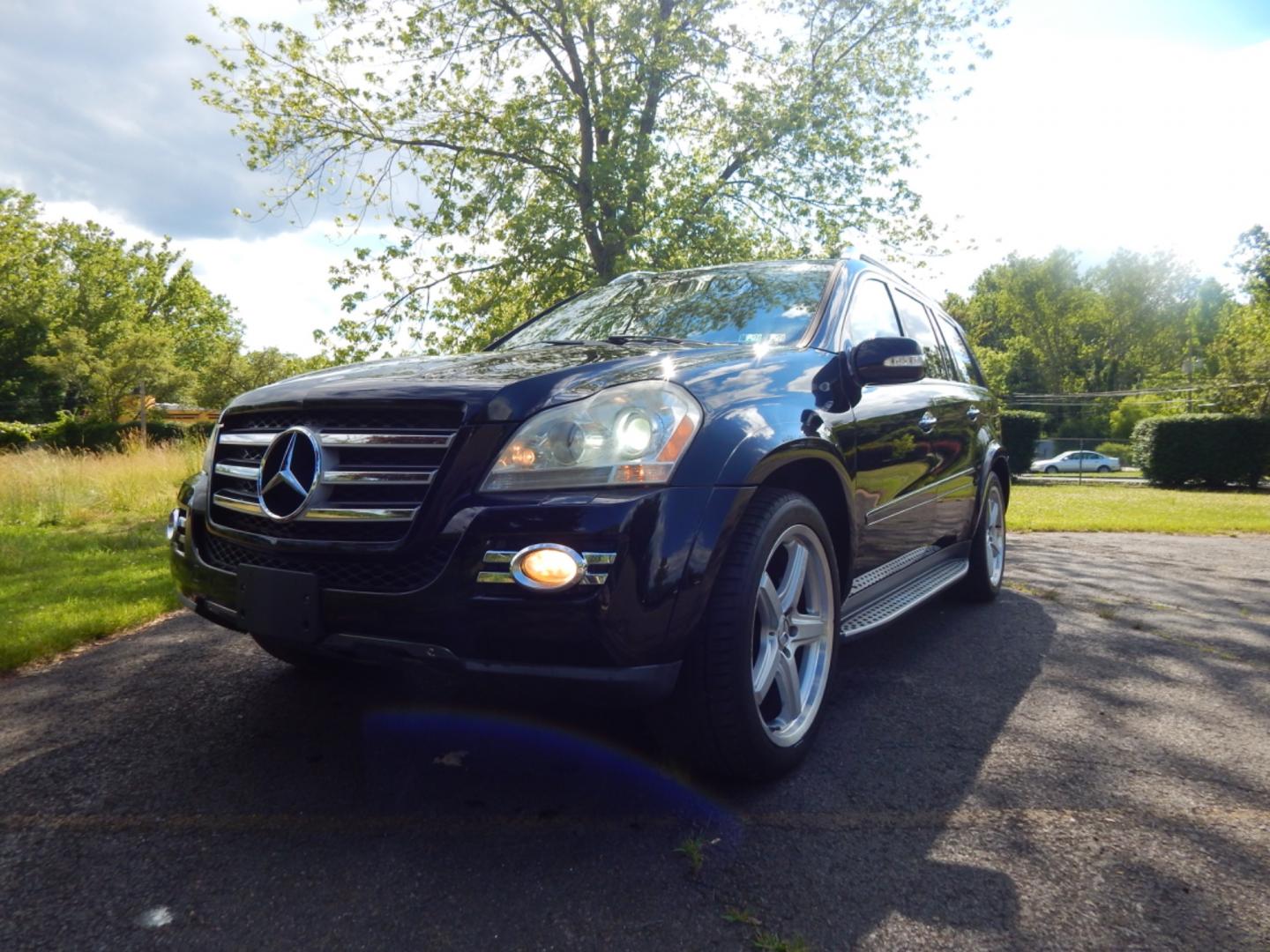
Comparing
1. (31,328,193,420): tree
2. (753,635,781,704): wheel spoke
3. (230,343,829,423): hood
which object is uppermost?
(31,328,193,420): tree

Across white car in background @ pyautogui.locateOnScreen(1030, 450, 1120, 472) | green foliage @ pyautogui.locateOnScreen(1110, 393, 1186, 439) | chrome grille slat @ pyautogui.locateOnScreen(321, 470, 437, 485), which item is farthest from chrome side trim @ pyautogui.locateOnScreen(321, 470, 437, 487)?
green foliage @ pyautogui.locateOnScreen(1110, 393, 1186, 439)

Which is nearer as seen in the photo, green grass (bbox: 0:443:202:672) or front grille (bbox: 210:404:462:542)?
front grille (bbox: 210:404:462:542)

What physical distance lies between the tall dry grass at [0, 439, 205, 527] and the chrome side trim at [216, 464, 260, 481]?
29.0 feet

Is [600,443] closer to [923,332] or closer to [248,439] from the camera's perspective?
[248,439]

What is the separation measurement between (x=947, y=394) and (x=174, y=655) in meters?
3.99

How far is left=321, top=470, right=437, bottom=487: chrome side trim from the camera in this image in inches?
86.5

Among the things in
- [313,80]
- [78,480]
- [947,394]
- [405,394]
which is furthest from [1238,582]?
[313,80]

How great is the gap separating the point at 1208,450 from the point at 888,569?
2679 cm

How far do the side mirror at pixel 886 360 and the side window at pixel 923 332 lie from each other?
4.06 ft

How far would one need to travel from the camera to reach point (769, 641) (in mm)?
2564

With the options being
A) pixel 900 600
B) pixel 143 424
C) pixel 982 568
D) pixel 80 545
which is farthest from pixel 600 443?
pixel 143 424

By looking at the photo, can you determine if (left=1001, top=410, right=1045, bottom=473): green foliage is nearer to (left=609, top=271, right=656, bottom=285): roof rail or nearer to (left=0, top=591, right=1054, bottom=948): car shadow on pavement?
(left=609, top=271, right=656, bottom=285): roof rail

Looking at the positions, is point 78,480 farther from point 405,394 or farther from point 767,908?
point 767,908

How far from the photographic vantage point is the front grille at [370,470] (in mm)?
2191
